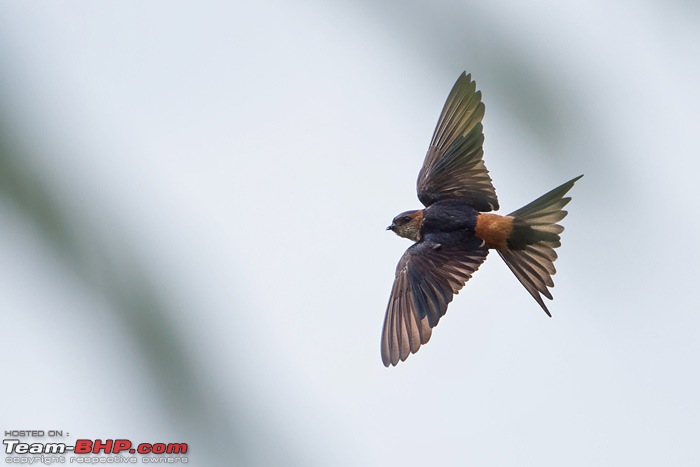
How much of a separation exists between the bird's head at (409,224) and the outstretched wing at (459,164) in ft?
0.18

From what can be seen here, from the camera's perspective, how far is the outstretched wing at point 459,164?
2643mm

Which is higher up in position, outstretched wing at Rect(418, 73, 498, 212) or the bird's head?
outstretched wing at Rect(418, 73, 498, 212)

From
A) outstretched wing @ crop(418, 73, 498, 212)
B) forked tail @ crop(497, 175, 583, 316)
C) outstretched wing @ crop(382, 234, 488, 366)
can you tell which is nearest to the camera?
outstretched wing @ crop(382, 234, 488, 366)

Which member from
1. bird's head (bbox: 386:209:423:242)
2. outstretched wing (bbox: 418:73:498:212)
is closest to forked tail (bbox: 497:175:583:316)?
outstretched wing (bbox: 418:73:498:212)

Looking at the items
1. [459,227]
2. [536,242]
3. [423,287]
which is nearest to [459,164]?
[459,227]

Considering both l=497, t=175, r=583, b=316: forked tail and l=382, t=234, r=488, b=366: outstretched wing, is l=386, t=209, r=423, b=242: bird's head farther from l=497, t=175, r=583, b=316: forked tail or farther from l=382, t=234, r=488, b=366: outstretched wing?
l=497, t=175, r=583, b=316: forked tail

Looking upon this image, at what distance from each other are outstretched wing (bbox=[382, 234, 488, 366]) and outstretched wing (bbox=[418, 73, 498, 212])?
15 centimetres

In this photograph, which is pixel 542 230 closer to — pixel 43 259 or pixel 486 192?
pixel 486 192

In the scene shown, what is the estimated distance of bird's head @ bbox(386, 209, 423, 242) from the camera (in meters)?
2.74

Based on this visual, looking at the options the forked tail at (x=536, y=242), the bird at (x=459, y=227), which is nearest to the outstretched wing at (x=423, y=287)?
the bird at (x=459, y=227)

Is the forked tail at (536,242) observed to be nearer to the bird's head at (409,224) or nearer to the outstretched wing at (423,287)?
the outstretched wing at (423,287)

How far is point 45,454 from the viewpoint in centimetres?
119

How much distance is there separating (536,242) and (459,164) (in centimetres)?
34

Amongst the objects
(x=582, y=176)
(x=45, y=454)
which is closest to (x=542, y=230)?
(x=45, y=454)
